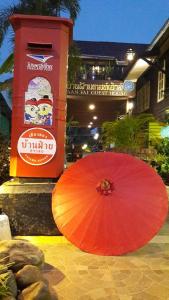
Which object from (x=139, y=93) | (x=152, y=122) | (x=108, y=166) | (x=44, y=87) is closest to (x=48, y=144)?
(x=44, y=87)

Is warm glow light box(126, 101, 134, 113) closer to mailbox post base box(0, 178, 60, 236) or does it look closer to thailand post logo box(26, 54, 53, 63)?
thailand post logo box(26, 54, 53, 63)

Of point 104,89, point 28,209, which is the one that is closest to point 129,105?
point 104,89

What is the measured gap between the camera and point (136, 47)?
41062 millimetres

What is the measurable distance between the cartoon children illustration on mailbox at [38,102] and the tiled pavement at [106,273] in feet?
6.11

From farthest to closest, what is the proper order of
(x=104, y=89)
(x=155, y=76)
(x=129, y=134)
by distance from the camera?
(x=104, y=89), (x=155, y=76), (x=129, y=134)

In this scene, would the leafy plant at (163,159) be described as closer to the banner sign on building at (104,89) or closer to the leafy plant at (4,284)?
the leafy plant at (4,284)

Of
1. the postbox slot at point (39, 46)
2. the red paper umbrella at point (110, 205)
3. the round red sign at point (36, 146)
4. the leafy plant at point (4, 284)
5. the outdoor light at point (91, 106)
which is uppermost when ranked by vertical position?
the outdoor light at point (91, 106)

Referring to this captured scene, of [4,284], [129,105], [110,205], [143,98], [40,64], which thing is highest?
[143,98]

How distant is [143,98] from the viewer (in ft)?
78.9

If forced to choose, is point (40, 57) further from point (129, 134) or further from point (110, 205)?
point (129, 134)

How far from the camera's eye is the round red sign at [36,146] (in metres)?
5.91

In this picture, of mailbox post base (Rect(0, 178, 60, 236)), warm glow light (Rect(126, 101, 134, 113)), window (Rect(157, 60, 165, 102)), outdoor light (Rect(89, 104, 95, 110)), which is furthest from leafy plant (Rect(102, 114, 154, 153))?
warm glow light (Rect(126, 101, 134, 113))

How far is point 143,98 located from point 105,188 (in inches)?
785

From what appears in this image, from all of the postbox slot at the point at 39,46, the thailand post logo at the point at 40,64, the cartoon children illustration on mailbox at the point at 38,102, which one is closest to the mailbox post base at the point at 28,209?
the cartoon children illustration on mailbox at the point at 38,102
